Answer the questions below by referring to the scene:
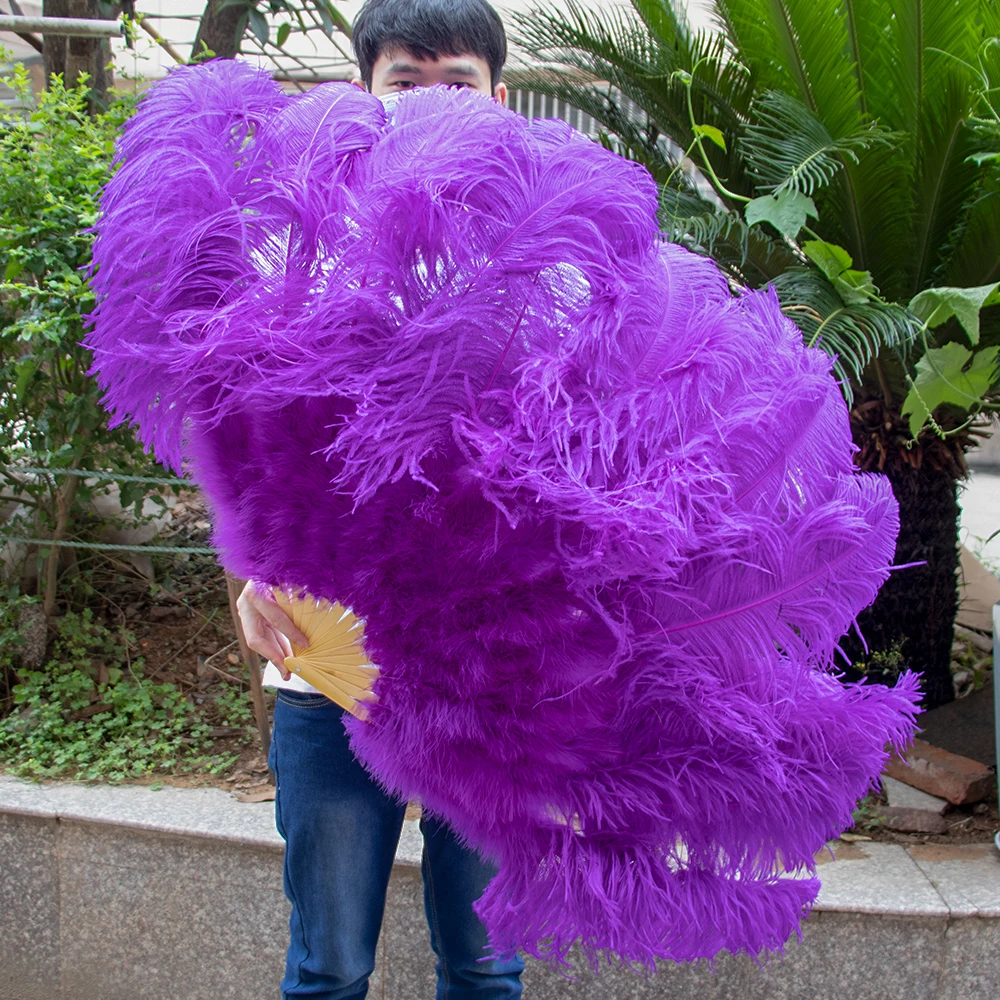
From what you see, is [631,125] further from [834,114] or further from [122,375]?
[122,375]

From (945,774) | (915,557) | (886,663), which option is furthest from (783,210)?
(945,774)

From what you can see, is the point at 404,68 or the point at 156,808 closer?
the point at 404,68

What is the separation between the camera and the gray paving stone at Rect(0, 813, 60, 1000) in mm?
2668

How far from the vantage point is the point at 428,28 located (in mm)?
1530

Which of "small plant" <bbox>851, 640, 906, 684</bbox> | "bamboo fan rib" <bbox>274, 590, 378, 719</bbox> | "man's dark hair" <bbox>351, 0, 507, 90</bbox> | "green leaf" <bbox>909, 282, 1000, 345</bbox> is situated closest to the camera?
"bamboo fan rib" <bbox>274, 590, 378, 719</bbox>

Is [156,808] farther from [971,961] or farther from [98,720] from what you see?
[971,961]

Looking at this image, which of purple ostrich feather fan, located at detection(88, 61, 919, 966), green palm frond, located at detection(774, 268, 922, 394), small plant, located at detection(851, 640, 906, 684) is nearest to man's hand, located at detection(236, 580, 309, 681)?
purple ostrich feather fan, located at detection(88, 61, 919, 966)

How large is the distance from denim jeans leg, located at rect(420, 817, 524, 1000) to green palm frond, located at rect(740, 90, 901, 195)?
6.58 feet

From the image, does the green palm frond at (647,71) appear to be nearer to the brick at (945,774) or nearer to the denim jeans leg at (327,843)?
the brick at (945,774)

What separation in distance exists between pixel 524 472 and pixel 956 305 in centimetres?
170

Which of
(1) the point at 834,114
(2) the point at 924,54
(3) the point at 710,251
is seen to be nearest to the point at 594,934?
(3) the point at 710,251

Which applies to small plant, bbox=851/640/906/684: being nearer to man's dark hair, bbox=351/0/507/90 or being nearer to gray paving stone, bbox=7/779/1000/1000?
gray paving stone, bbox=7/779/1000/1000

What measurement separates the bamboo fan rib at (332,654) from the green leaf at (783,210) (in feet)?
5.56

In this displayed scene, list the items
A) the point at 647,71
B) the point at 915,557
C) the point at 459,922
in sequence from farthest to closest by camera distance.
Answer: the point at 647,71 → the point at 915,557 → the point at 459,922
